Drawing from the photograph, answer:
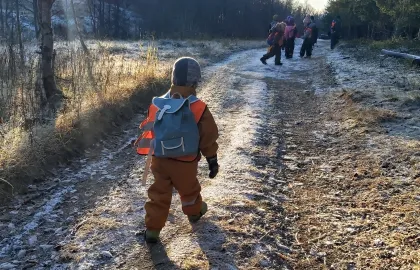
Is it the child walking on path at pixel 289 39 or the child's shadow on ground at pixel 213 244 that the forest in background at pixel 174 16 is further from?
the child's shadow on ground at pixel 213 244

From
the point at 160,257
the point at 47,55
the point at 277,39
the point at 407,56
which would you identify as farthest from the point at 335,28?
the point at 160,257

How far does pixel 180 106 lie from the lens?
3.31 meters

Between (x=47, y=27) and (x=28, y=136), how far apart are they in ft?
10.4

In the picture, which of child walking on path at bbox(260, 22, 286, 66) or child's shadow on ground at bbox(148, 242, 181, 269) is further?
child walking on path at bbox(260, 22, 286, 66)

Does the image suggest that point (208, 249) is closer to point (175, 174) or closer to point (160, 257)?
point (160, 257)

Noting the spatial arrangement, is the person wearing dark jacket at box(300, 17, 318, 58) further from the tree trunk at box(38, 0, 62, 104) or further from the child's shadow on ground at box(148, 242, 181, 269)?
the child's shadow on ground at box(148, 242, 181, 269)

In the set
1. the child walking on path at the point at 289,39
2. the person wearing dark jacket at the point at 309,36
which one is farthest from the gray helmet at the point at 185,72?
the person wearing dark jacket at the point at 309,36

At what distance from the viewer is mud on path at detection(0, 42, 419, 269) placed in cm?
329

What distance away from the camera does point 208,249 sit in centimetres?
333

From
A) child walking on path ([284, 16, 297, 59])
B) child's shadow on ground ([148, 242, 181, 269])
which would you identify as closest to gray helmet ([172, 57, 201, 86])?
child's shadow on ground ([148, 242, 181, 269])

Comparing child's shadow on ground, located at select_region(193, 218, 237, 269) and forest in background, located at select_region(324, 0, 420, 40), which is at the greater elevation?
forest in background, located at select_region(324, 0, 420, 40)

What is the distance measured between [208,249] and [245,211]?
0.77 meters

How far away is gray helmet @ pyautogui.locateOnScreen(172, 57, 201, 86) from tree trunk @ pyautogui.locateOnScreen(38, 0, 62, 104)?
182 inches

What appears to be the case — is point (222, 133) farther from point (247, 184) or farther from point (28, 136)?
point (28, 136)
